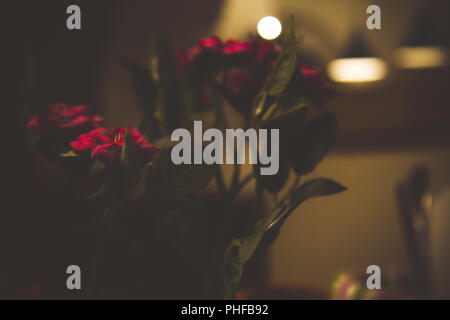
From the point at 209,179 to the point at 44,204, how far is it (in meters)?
0.15

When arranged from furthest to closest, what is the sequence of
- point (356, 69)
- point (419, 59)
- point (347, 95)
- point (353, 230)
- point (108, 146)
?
point (419, 59) → point (356, 69) → point (353, 230) → point (347, 95) → point (108, 146)

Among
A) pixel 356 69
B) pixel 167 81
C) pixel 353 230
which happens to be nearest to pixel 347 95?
pixel 356 69

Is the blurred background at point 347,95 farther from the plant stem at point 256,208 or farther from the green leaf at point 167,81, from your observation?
the plant stem at point 256,208

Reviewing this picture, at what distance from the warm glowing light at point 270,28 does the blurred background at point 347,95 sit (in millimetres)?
1579

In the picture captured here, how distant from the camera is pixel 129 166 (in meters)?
0.38

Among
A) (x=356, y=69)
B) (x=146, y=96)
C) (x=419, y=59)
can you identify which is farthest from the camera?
(x=419, y=59)

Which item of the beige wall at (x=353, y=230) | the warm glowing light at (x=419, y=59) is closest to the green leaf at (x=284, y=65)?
the beige wall at (x=353, y=230)

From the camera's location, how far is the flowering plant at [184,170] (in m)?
0.40

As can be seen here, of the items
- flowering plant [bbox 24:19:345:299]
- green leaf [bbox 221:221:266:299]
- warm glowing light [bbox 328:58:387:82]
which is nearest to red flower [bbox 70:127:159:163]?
flowering plant [bbox 24:19:345:299]

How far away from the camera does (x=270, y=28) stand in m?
0.61

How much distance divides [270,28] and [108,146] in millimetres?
312

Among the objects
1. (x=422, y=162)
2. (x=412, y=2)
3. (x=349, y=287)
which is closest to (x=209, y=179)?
(x=349, y=287)

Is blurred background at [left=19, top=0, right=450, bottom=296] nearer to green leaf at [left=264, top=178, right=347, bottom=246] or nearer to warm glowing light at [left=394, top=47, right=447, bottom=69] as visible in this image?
warm glowing light at [left=394, top=47, right=447, bottom=69]

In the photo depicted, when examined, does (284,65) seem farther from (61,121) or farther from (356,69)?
(356,69)
